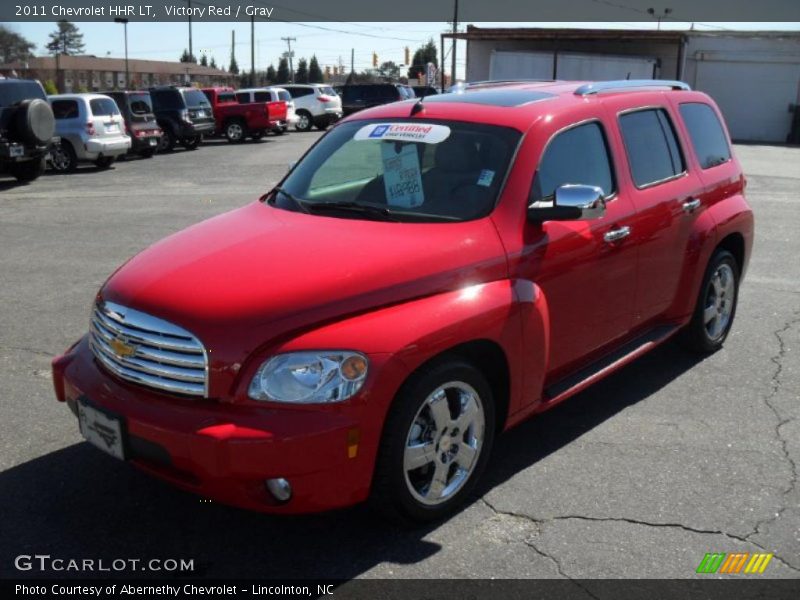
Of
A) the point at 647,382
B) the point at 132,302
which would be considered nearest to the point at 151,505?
the point at 132,302

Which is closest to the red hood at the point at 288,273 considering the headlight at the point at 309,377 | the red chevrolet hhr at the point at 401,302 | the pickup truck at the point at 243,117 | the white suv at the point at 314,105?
the red chevrolet hhr at the point at 401,302

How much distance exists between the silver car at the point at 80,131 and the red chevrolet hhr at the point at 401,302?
51.9 feet

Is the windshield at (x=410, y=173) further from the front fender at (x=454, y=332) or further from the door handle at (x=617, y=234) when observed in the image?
the door handle at (x=617, y=234)

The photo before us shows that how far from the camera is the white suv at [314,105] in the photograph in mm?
34875

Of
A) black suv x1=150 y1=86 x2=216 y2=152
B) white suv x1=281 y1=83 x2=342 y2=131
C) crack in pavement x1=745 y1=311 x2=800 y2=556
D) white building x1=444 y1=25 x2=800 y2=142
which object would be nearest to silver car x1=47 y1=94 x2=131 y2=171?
black suv x1=150 y1=86 x2=216 y2=152

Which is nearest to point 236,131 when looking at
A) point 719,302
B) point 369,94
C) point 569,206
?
point 369,94

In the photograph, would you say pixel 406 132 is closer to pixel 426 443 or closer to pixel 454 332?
pixel 454 332

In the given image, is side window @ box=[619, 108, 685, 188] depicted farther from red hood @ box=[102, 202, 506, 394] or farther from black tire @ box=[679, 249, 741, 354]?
red hood @ box=[102, 202, 506, 394]

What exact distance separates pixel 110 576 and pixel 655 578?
2.13 meters

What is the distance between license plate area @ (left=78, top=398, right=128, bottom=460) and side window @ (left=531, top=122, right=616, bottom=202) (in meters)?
2.18

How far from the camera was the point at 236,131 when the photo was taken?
29.3 metres

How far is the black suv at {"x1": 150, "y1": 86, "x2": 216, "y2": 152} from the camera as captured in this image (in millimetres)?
25109

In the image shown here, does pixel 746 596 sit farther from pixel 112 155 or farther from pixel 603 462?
pixel 112 155

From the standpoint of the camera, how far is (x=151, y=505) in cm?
390
